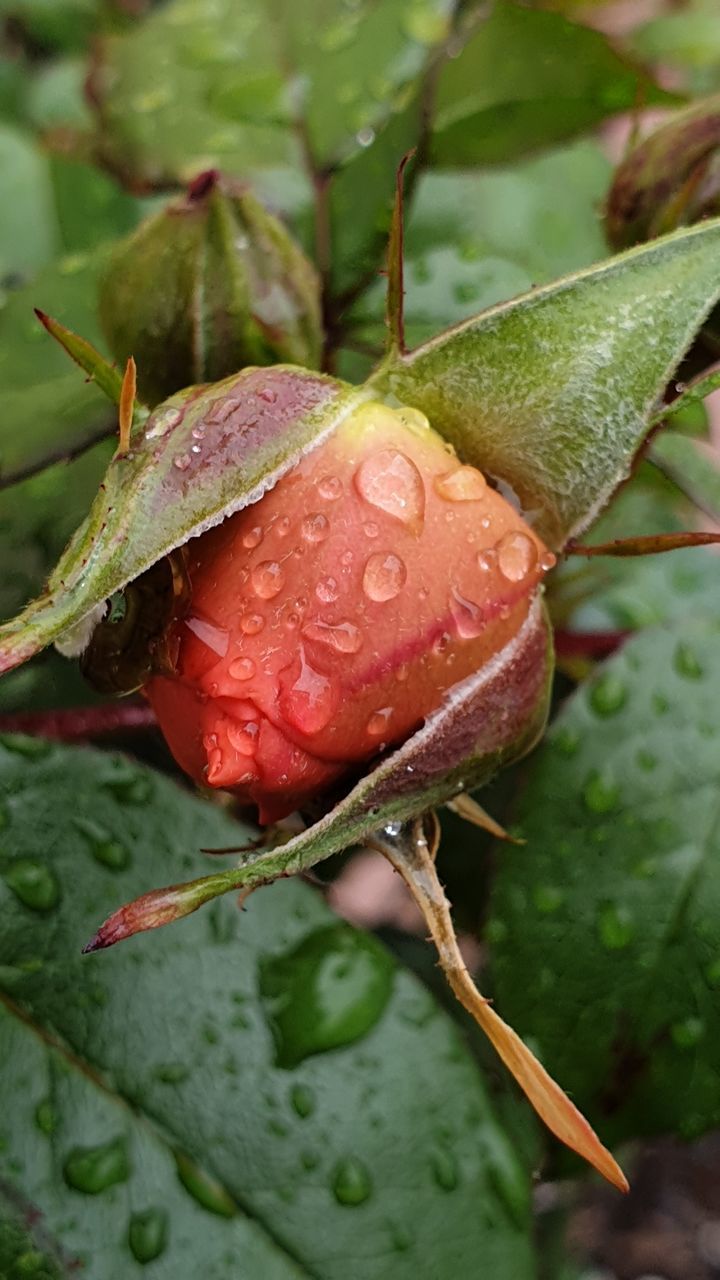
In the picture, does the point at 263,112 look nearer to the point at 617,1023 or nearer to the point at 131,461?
the point at 131,461

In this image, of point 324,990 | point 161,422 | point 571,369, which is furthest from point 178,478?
point 324,990

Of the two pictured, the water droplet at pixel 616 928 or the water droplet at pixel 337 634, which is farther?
the water droplet at pixel 616 928

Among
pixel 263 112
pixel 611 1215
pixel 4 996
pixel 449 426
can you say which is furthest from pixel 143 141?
pixel 611 1215

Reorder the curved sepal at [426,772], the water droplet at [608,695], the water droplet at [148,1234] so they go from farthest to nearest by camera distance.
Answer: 1. the water droplet at [608,695]
2. the water droplet at [148,1234]
3. the curved sepal at [426,772]

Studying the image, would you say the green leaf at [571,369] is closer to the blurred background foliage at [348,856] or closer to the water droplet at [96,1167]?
the blurred background foliage at [348,856]

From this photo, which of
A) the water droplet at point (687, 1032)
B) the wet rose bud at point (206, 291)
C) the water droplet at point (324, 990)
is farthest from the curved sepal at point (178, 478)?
the water droplet at point (687, 1032)

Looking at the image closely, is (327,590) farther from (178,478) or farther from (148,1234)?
(148,1234)
